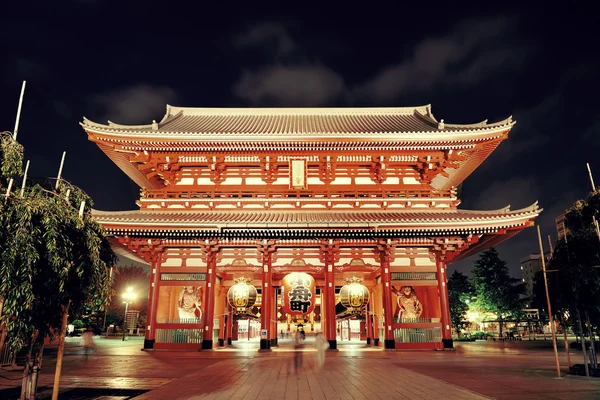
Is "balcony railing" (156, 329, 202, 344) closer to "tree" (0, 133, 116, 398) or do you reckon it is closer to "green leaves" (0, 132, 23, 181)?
"tree" (0, 133, 116, 398)

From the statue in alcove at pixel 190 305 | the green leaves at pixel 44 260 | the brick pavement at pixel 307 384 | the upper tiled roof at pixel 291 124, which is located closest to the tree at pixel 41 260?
the green leaves at pixel 44 260

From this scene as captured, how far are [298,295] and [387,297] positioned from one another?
13.9 ft

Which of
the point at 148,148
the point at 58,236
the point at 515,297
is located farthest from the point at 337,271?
the point at 515,297

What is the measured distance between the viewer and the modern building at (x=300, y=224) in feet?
54.1

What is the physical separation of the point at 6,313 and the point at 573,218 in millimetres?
14088

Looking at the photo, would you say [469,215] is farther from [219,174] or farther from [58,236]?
[58,236]

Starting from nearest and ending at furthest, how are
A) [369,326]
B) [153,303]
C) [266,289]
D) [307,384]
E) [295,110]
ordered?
1. [307,384]
2. [153,303]
3. [266,289]
4. [369,326]
5. [295,110]

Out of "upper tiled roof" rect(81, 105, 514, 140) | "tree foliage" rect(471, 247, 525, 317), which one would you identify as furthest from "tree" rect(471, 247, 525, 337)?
"upper tiled roof" rect(81, 105, 514, 140)

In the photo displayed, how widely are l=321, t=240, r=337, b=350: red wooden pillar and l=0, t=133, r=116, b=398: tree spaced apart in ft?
38.6

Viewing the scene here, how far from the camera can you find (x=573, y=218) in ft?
36.4

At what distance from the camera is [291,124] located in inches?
940

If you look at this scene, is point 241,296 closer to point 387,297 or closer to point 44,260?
point 387,297

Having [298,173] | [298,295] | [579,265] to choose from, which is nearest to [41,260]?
[298,295]

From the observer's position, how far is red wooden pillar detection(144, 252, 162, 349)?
16.6m
